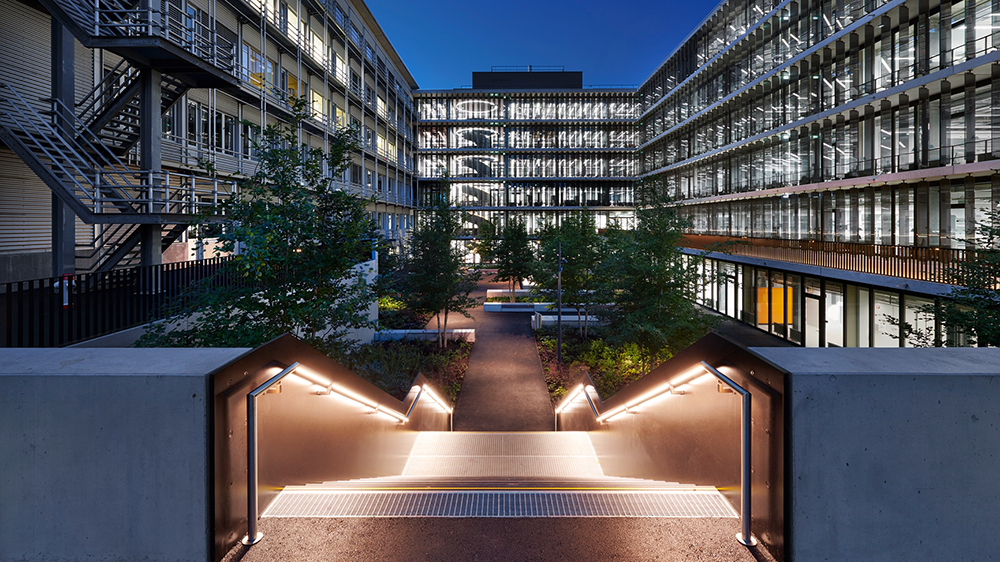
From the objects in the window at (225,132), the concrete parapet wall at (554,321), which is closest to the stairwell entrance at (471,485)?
the concrete parapet wall at (554,321)

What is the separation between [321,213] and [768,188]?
87.1 feet

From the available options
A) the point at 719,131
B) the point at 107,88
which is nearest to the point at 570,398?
the point at 107,88

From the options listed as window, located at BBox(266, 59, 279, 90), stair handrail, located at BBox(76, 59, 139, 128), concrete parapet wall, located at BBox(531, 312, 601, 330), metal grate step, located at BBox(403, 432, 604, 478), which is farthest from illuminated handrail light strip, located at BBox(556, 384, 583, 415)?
window, located at BBox(266, 59, 279, 90)

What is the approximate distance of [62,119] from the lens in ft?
38.7

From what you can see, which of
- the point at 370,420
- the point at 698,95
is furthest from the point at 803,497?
the point at 698,95

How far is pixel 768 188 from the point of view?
28.1 meters

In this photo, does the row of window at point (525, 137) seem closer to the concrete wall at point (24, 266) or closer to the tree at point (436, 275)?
the tree at point (436, 275)

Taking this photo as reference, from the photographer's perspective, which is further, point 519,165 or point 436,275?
point 519,165

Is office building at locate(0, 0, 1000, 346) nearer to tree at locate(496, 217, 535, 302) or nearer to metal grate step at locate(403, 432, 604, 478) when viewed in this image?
metal grate step at locate(403, 432, 604, 478)

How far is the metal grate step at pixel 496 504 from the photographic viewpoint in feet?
11.7

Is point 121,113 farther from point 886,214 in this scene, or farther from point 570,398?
point 886,214

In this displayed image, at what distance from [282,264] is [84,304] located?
3881 mm

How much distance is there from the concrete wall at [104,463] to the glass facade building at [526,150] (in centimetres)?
5879

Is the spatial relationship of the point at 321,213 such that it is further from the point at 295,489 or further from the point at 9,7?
the point at 9,7
